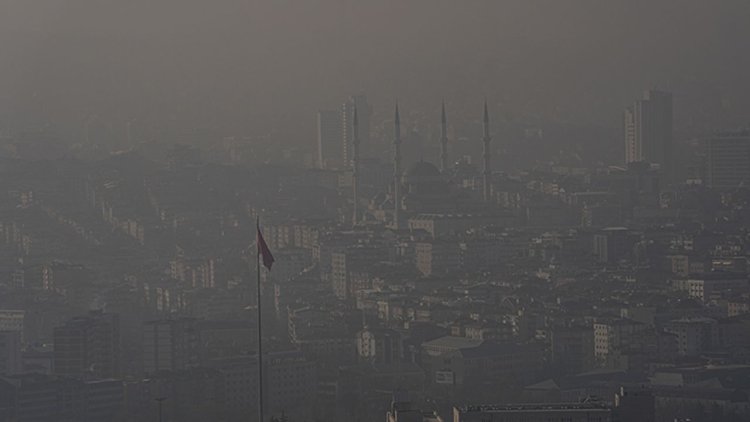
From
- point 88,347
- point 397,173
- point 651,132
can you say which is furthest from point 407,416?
point 397,173

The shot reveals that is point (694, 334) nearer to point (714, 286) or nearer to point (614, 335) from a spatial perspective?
point (614, 335)

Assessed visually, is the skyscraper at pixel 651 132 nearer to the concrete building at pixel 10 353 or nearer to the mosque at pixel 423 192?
the mosque at pixel 423 192

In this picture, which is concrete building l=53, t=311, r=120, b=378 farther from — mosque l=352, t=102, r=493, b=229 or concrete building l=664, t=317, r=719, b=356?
mosque l=352, t=102, r=493, b=229

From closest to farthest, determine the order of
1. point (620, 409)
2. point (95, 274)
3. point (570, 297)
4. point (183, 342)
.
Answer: point (620, 409)
point (183, 342)
point (570, 297)
point (95, 274)

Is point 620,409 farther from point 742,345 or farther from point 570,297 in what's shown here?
point 570,297

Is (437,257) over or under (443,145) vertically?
under

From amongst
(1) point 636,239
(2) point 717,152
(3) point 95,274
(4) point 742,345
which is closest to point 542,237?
(1) point 636,239

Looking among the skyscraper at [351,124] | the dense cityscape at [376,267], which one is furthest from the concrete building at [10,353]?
the skyscraper at [351,124]
